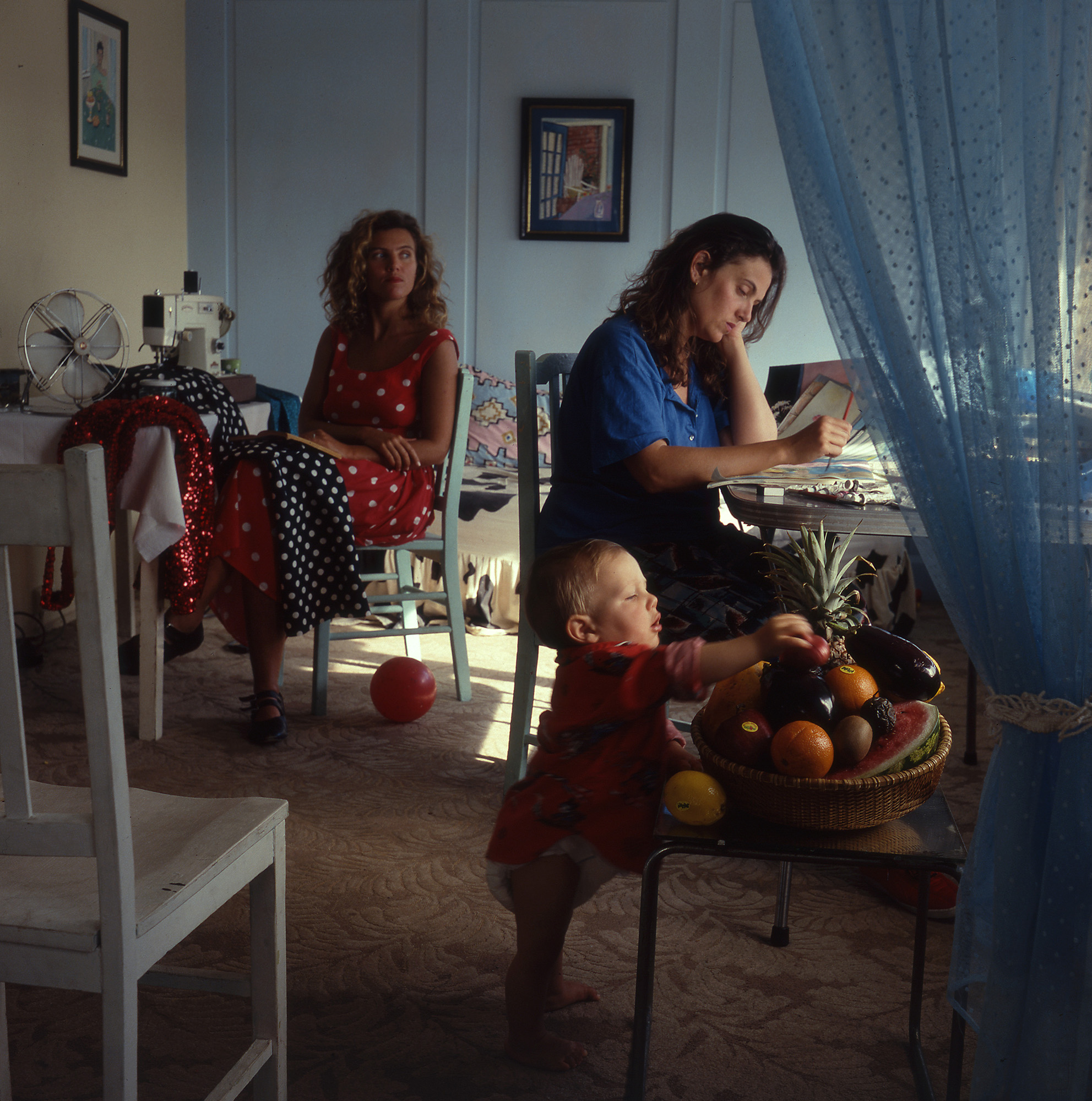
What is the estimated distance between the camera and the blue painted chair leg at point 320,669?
293 centimetres

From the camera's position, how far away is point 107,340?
2945 mm

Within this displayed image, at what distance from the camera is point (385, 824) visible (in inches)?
92.3

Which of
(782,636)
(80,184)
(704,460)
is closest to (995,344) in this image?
(782,636)

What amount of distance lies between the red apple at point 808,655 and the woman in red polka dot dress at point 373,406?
5.82 feet

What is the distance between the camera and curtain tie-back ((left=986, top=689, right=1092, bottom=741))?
112 cm

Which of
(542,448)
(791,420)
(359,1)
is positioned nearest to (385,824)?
(791,420)

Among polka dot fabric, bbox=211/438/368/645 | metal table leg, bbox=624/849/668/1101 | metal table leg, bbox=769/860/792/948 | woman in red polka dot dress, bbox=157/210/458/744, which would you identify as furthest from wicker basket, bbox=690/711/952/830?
woman in red polka dot dress, bbox=157/210/458/744

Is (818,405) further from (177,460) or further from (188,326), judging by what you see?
(188,326)

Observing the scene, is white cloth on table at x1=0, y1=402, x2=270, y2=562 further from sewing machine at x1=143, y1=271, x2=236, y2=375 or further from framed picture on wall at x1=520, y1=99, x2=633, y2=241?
framed picture on wall at x1=520, y1=99, x2=633, y2=241

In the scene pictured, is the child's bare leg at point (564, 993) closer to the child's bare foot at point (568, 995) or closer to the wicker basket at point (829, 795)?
the child's bare foot at point (568, 995)

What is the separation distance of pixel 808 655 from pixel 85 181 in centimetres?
359

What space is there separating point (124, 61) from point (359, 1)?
3.36 ft

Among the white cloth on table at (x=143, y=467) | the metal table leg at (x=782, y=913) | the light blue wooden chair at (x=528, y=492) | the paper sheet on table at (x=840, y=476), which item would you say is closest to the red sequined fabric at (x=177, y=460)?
the white cloth on table at (x=143, y=467)

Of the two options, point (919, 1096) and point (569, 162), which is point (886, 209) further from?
point (569, 162)
